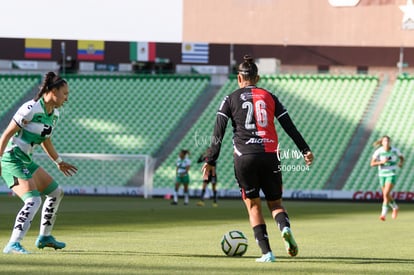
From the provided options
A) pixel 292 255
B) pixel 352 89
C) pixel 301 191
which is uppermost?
pixel 292 255

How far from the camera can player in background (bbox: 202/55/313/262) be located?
417 inches

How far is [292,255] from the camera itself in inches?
419

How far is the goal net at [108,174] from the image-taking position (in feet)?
135

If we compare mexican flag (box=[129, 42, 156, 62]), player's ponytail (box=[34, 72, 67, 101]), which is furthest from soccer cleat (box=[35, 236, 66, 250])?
mexican flag (box=[129, 42, 156, 62])

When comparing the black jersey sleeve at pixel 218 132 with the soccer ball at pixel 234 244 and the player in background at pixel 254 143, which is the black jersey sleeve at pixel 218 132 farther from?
the soccer ball at pixel 234 244

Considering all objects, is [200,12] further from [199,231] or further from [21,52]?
[199,231]

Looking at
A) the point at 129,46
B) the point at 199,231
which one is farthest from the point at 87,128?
the point at 199,231

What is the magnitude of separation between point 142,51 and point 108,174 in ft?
32.4

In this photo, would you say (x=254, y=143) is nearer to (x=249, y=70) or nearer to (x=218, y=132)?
(x=218, y=132)

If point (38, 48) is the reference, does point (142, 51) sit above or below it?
above

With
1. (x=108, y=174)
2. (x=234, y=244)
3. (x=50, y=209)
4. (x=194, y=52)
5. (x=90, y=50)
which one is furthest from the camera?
(x=90, y=50)

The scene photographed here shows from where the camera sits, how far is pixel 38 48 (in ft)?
168

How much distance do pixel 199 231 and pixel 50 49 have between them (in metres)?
35.0

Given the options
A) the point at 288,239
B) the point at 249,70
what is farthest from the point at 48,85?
the point at 288,239
